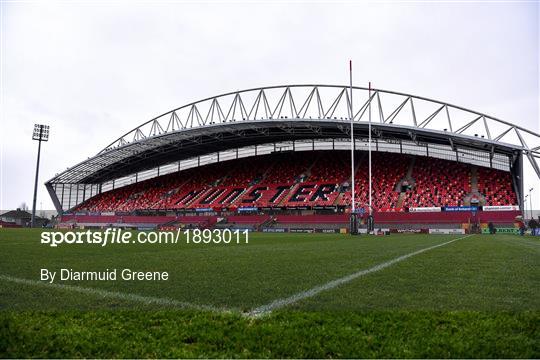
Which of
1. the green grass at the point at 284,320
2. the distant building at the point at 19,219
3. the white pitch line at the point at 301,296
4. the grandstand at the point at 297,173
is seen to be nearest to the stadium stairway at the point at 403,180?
the grandstand at the point at 297,173

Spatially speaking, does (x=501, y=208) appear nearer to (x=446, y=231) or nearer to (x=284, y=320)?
(x=446, y=231)

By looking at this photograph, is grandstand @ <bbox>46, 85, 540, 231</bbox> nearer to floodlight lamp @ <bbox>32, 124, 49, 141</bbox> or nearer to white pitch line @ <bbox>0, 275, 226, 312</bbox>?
floodlight lamp @ <bbox>32, 124, 49, 141</bbox>

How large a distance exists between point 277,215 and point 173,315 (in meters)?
45.9

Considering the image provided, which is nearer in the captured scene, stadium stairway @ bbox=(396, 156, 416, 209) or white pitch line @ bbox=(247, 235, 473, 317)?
white pitch line @ bbox=(247, 235, 473, 317)

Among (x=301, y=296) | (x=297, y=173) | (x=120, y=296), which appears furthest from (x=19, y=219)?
(x=301, y=296)

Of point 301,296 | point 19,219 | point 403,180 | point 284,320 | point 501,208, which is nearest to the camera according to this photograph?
point 284,320

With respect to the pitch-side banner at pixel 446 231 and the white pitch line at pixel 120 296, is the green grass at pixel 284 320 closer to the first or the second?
the white pitch line at pixel 120 296

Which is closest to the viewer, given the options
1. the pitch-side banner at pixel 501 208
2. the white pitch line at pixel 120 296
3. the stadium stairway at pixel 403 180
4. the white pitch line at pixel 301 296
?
the white pitch line at pixel 301 296

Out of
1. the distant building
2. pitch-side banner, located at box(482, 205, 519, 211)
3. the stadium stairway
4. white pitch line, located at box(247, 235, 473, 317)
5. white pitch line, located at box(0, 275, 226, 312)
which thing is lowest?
white pitch line, located at box(0, 275, 226, 312)

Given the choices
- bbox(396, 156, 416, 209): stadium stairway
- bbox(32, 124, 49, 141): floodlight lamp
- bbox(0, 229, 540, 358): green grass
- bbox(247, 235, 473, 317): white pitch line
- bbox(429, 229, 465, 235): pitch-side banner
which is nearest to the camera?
bbox(0, 229, 540, 358): green grass

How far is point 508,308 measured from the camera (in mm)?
4559

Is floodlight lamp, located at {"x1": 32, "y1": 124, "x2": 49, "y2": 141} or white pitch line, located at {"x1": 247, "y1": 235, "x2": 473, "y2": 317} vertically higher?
floodlight lamp, located at {"x1": 32, "y1": 124, "x2": 49, "y2": 141}

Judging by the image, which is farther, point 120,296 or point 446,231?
point 446,231

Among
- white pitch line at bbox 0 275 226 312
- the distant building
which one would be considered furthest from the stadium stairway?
the distant building
